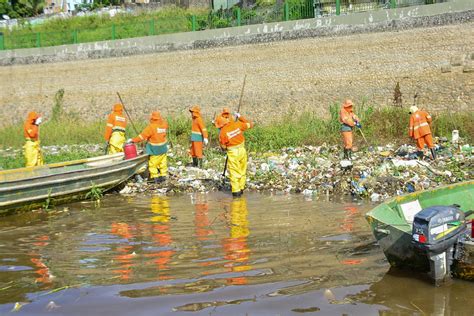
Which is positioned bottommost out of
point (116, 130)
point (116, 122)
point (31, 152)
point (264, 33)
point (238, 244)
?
point (238, 244)

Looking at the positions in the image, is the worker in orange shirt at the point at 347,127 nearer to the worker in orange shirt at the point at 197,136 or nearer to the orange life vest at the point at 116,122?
the worker in orange shirt at the point at 197,136

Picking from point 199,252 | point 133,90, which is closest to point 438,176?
point 199,252

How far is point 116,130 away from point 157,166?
1.85 meters

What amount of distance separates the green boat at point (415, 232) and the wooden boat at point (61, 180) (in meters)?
6.36

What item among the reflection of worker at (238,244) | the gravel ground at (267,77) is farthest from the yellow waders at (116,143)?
the gravel ground at (267,77)

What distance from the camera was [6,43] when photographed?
28.3m

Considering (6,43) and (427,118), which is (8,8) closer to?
(6,43)

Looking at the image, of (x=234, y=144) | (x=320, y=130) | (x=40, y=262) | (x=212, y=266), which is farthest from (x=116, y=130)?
(x=212, y=266)

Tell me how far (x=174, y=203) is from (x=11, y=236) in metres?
3.13

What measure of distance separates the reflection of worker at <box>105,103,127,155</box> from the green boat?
8413 mm

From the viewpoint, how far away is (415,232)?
5.61 metres

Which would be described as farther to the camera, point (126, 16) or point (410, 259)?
point (126, 16)

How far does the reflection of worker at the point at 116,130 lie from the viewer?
44.9 ft

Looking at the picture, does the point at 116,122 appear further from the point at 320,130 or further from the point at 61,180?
the point at 320,130
